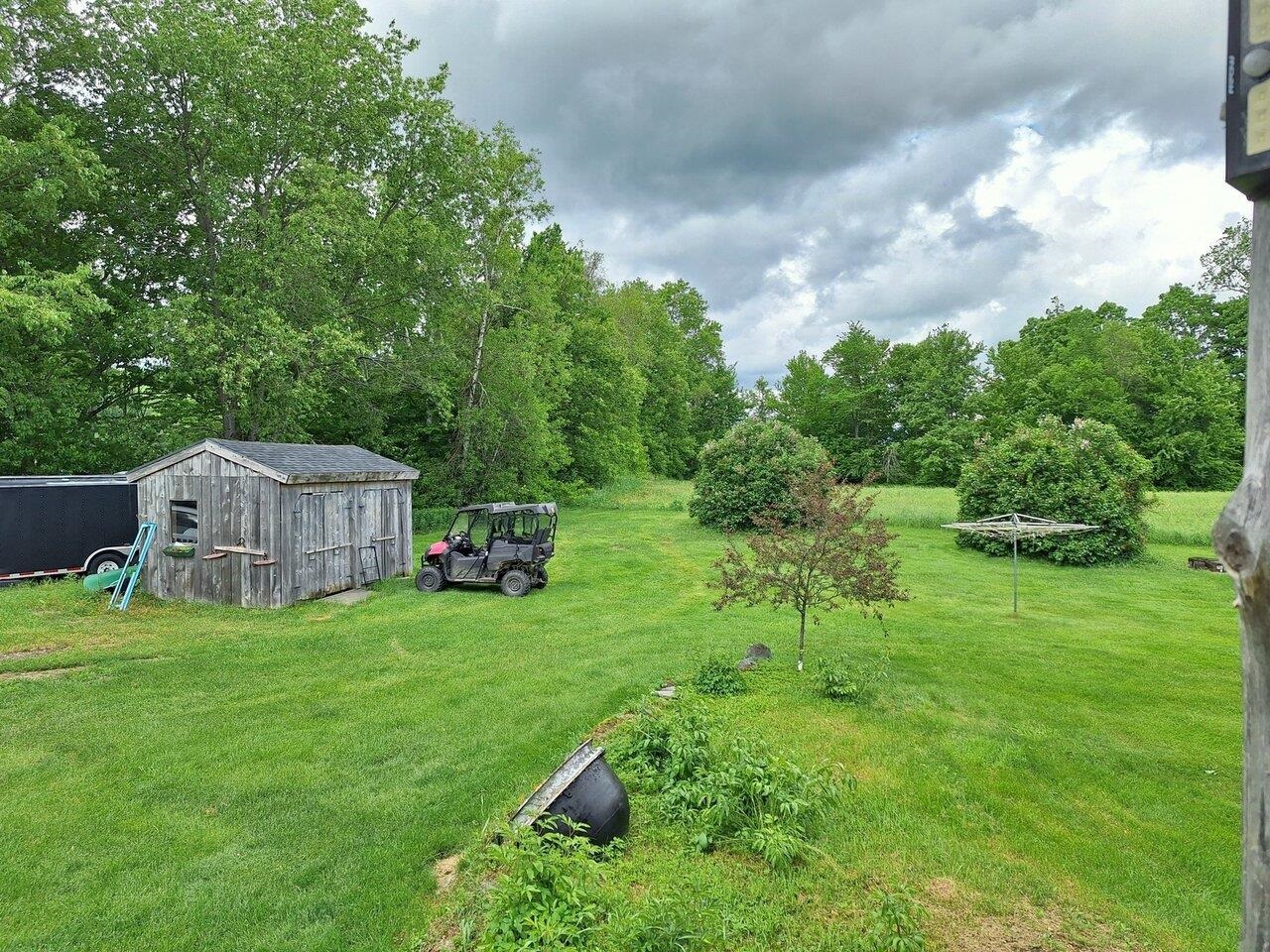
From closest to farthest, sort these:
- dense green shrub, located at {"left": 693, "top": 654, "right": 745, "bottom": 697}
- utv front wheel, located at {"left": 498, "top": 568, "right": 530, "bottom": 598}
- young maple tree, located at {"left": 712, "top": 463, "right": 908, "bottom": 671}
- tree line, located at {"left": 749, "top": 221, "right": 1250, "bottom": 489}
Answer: dense green shrub, located at {"left": 693, "top": 654, "right": 745, "bottom": 697}, young maple tree, located at {"left": 712, "top": 463, "right": 908, "bottom": 671}, utv front wheel, located at {"left": 498, "top": 568, "right": 530, "bottom": 598}, tree line, located at {"left": 749, "top": 221, "right": 1250, "bottom": 489}

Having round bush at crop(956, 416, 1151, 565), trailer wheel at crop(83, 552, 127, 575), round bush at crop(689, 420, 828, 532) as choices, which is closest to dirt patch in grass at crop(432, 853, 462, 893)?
trailer wheel at crop(83, 552, 127, 575)

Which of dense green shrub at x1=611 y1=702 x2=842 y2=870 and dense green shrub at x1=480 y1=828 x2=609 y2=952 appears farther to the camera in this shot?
dense green shrub at x1=611 y1=702 x2=842 y2=870

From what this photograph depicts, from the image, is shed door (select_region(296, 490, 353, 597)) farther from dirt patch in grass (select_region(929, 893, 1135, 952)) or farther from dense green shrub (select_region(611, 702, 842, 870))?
dirt patch in grass (select_region(929, 893, 1135, 952))

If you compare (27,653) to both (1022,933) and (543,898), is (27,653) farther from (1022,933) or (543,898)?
(1022,933)

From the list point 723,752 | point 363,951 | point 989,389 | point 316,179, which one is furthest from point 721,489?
point 989,389

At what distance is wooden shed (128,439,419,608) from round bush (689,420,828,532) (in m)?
12.6

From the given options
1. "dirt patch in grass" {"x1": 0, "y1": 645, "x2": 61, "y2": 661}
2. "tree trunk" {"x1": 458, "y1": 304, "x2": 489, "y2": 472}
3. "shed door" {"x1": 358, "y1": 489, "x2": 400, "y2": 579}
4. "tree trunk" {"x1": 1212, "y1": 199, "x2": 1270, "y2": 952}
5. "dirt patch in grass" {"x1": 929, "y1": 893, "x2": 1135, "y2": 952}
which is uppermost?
"tree trunk" {"x1": 458, "y1": 304, "x2": 489, "y2": 472}

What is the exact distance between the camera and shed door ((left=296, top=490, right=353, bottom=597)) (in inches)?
475

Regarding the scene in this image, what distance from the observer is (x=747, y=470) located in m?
22.1

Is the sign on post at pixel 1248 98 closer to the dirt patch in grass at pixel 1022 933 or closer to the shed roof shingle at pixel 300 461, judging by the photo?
the dirt patch in grass at pixel 1022 933

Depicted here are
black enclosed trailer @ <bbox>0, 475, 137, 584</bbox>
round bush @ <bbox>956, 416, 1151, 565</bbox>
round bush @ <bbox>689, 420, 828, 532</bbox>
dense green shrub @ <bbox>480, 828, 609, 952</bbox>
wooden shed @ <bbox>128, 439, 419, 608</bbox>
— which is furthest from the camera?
round bush @ <bbox>689, 420, 828, 532</bbox>

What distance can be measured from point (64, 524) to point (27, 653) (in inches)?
224

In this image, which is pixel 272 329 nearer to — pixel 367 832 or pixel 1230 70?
pixel 367 832

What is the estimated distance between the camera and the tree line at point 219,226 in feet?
48.3
